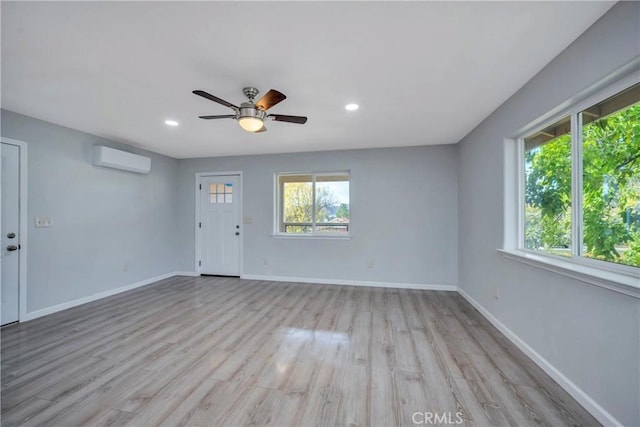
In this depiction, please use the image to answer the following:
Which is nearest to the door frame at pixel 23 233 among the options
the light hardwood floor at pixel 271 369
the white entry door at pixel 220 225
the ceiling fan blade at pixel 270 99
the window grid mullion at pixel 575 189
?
the light hardwood floor at pixel 271 369

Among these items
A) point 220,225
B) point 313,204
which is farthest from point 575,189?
point 220,225

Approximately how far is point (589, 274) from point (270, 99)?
2.53m

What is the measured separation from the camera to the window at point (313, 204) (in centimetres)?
481

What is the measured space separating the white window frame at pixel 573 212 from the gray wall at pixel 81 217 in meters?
5.34

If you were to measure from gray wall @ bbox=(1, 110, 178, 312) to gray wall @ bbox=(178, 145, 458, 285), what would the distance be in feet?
5.41

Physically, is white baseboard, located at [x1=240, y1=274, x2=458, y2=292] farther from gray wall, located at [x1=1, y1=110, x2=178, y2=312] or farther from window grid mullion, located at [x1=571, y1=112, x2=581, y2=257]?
window grid mullion, located at [x1=571, y1=112, x2=581, y2=257]

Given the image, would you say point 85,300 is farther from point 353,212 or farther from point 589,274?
point 589,274

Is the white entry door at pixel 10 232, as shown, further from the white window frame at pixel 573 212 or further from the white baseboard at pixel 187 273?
the white window frame at pixel 573 212

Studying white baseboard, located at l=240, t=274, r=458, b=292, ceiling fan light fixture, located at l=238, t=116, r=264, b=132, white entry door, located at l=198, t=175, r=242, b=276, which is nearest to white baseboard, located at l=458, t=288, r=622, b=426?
white baseboard, located at l=240, t=274, r=458, b=292

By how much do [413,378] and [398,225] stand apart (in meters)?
2.77

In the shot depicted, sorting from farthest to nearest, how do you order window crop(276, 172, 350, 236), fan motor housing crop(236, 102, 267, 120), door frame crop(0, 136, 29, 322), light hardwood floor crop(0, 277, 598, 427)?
window crop(276, 172, 350, 236), door frame crop(0, 136, 29, 322), fan motor housing crop(236, 102, 267, 120), light hardwood floor crop(0, 277, 598, 427)

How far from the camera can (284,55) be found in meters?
1.91

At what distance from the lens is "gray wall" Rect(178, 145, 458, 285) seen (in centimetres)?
437

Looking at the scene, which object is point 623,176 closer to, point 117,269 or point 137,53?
point 137,53
